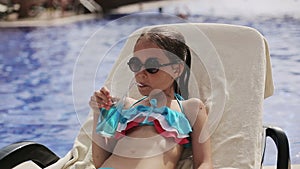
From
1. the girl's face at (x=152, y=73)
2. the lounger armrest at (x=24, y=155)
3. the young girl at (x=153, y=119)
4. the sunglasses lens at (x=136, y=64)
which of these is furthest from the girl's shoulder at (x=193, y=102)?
the lounger armrest at (x=24, y=155)

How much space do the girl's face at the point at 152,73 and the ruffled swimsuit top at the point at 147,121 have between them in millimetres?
62

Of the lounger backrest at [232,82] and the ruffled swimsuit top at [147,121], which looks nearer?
the ruffled swimsuit top at [147,121]

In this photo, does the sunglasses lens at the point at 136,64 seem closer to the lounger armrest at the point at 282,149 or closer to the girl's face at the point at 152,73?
the girl's face at the point at 152,73

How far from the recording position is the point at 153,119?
186 centimetres

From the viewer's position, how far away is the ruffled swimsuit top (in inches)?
72.5

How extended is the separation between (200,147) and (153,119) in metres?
0.17

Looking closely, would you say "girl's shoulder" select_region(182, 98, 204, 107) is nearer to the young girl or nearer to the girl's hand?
the young girl

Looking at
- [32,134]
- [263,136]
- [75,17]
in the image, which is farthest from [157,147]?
[75,17]

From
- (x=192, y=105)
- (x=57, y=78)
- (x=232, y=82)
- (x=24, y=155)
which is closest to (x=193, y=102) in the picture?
(x=192, y=105)

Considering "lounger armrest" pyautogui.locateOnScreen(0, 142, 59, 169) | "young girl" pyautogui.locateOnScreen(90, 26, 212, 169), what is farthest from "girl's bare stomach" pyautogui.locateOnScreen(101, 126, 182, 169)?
"lounger armrest" pyautogui.locateOnScreen(0, 142, 59, 169)

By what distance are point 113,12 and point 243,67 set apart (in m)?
6.09

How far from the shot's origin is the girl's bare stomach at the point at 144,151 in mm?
1811

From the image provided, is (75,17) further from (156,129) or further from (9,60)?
(156,129)

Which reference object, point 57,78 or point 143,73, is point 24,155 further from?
point 57,78
